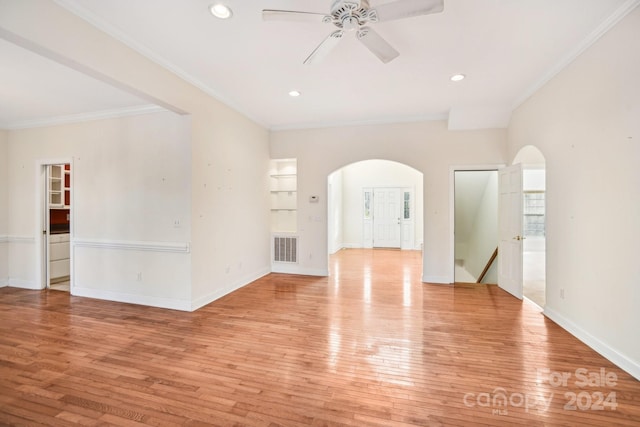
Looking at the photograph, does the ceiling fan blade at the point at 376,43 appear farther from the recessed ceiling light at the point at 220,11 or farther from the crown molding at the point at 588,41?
the crown molding at the point at 588,41

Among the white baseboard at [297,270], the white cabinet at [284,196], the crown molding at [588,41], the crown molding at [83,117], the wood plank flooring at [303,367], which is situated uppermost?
the crown molding at [588,41]

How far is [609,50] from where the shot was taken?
261 centimetres

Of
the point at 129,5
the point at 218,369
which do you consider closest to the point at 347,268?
the point at 218,369

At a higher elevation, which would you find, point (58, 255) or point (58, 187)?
point (58, 187)

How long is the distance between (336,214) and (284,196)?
3.28 meters

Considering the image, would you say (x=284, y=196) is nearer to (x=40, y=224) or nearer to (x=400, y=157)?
(x=400, y=157)

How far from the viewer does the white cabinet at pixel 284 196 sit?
6260mm

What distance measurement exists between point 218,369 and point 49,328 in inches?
98.9

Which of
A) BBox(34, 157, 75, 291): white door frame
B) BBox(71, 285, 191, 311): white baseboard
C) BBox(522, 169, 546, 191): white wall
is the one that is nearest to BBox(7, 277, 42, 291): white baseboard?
BBox(34, 157, 75, 291): white door frame

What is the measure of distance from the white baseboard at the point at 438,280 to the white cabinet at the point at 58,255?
274 inches

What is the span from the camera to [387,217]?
9641mm

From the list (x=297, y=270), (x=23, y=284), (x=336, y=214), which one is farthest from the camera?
(x=336, y=214)

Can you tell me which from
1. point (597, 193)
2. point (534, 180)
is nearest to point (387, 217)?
point (534, 180)

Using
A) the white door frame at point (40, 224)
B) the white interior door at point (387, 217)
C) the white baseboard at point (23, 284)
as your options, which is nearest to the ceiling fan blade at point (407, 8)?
the white door frame at point (40, 224)
